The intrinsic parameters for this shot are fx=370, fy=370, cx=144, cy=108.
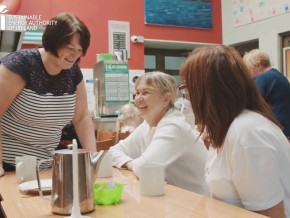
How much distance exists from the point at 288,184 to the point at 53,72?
105 centimetres

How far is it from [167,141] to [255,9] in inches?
211

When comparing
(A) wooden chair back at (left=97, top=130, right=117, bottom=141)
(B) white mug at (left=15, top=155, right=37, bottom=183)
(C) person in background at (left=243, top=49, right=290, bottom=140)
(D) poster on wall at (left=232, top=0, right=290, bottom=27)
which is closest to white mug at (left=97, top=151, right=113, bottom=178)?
(B) white mug at (left=15, top=155, right=37, bottom=183)

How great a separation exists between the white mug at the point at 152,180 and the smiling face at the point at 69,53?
0.65m

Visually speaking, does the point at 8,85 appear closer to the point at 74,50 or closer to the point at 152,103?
the point at 74,50

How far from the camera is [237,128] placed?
1.06 metres

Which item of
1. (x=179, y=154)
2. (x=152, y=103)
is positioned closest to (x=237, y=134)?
(x=179, y=154)

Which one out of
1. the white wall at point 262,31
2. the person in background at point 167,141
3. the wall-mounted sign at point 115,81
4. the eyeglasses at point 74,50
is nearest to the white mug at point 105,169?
the person in background at point 167,141

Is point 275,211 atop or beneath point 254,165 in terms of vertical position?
beneath

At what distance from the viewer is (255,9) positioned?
20.6 ft

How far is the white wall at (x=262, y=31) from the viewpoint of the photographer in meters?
5.81

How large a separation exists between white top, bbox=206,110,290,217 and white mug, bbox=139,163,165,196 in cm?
18

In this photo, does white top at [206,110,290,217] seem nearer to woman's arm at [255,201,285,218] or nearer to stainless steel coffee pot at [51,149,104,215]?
woman's arm at [255,201,285,218]

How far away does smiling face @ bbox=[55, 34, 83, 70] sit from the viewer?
5.12 feet

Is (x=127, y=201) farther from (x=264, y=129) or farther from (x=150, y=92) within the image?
(x=150, y=92)
